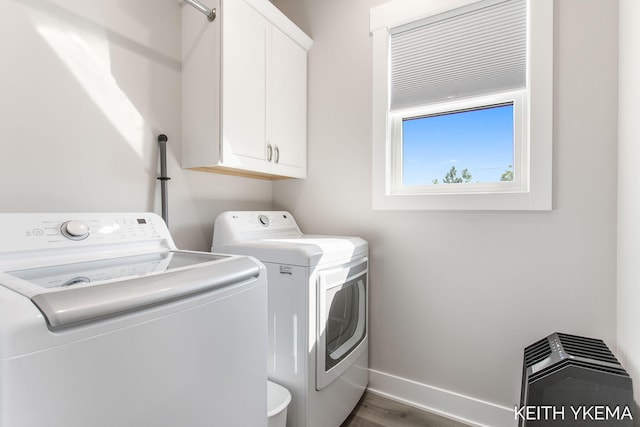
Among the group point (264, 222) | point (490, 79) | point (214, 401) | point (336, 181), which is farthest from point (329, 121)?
point (214, 401)

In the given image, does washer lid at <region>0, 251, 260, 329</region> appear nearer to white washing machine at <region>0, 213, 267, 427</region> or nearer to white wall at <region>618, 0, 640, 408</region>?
white washing machine at <region>0, 213, 267, 427</region>

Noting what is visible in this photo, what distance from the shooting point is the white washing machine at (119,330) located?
0.55 meters

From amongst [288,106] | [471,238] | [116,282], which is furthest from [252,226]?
[471,238]

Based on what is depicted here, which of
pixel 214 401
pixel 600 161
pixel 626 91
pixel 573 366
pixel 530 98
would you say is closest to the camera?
pixel 214 401

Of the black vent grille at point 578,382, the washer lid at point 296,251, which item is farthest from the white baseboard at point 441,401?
the washer lid at point 296,251

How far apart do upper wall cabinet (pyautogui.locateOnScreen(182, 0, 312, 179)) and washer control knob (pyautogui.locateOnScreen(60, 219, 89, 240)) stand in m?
0.65

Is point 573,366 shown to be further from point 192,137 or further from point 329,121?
point 192,137

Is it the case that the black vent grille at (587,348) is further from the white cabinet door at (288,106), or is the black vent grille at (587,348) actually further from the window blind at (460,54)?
the white cabinet door at (288,106)

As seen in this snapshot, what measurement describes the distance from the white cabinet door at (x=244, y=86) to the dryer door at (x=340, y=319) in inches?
31.2

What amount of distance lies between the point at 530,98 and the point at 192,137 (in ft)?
5.87

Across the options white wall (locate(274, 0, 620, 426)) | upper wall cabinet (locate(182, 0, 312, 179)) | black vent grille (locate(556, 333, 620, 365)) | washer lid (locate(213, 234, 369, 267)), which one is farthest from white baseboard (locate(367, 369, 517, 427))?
upper wall cabinet (locate(182, 0, 312, 179))

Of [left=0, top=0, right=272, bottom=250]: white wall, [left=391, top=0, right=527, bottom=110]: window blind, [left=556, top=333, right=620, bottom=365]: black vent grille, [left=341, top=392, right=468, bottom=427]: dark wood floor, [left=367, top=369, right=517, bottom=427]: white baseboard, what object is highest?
[left=391, top=0, right=527, bottom=110]: window blind

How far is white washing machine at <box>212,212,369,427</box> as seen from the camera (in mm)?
1389

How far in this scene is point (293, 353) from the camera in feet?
4.64
